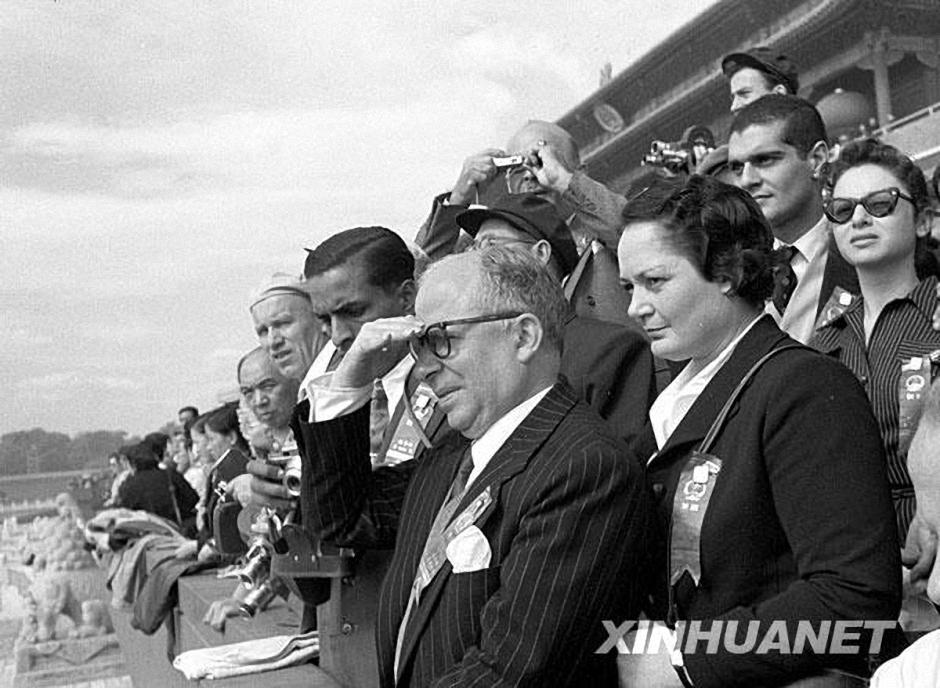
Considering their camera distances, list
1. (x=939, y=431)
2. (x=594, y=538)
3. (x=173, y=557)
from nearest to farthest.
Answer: (x=939, y=431) → (x=594, y=538) → (x=173, y=557)

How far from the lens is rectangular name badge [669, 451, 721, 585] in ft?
5.32

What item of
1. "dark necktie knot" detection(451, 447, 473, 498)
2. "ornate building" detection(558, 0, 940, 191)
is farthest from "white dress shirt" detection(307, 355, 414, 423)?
"ornate building" detection(558, 0, 940, 191)

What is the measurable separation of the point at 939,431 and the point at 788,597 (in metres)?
0.34

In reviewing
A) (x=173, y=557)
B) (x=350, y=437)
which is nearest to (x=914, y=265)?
(x=350, y=437)

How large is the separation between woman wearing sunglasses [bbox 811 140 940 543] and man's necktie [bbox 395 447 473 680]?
2.74 ft

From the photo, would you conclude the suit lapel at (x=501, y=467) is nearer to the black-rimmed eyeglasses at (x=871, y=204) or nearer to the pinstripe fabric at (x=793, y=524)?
the pinstripe fabric at (x=793, y=524)

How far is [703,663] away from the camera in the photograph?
1.54 meters

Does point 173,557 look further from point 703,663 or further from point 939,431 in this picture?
point 939,431

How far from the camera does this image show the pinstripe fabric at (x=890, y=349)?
196 centimetres

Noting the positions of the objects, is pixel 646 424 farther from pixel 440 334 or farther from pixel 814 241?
pixel 814 241

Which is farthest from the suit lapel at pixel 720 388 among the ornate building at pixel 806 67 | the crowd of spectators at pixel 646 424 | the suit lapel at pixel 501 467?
the ornate building at pixel 806 67

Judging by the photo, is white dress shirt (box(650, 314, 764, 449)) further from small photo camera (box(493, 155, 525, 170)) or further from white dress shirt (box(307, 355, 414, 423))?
small photo camera (box(493, 155, 525, 170))

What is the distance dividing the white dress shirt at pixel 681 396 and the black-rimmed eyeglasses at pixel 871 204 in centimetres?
53

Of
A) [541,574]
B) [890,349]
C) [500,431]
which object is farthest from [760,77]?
[541,574]
